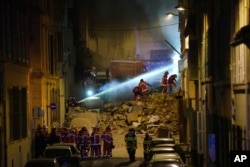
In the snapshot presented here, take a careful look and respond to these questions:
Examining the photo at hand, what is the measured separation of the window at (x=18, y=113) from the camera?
2591 cm

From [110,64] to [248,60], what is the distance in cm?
5308

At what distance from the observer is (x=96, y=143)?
Answer: 31047 mm

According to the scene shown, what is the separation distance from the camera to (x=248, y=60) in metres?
15.7

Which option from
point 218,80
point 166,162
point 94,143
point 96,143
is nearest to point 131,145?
point 96,143

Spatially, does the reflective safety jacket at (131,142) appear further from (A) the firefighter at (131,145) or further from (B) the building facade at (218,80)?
(B) the building facade at (218,80)

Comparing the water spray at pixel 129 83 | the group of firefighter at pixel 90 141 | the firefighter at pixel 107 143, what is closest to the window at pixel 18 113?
the group of firefighter at pixel 90 141

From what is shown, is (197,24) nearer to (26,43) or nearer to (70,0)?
(26,43)

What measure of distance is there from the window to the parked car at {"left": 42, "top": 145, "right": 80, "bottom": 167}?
11.1 ft

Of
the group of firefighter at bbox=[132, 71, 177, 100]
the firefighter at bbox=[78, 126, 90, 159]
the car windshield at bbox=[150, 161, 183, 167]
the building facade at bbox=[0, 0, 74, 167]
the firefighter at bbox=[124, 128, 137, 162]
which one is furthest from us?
the group of firefighter at bbox=[132, 71, 177, 100]

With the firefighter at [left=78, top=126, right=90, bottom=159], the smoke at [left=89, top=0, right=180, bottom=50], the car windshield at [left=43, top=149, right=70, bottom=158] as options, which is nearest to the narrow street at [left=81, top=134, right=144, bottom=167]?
the firefighter at [left=78, top=126, right=90, bottom=159]

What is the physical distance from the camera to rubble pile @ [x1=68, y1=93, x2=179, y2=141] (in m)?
44.7

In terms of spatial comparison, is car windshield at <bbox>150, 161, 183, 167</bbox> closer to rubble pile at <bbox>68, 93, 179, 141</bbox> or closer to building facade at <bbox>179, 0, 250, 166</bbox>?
building facade at <bbox>179, 0, 250, 166</bbox>

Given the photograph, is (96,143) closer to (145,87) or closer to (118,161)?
(118,161)

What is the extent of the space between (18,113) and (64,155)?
18.8 ft
